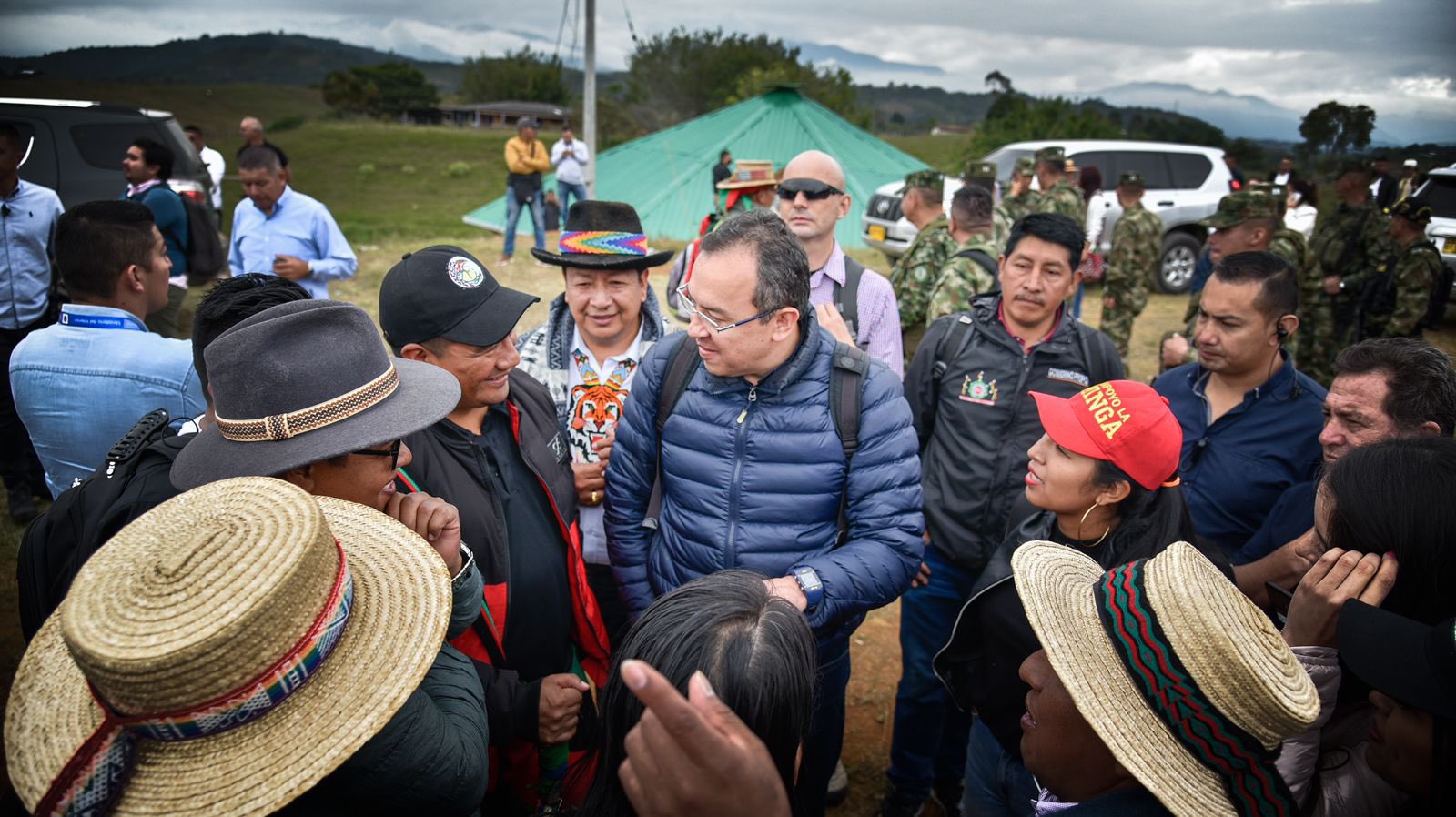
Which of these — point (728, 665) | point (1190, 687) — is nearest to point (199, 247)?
point (728, 665)

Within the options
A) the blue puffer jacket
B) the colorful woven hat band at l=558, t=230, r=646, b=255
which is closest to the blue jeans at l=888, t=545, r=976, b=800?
the blue puffer jacket

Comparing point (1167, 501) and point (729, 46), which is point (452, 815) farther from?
point (729, 46)

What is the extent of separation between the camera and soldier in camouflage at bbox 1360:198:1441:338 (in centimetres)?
607

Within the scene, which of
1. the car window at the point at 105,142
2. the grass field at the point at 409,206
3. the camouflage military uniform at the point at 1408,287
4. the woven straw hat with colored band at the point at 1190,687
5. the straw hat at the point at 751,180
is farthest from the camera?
the car window at the point at 105,142

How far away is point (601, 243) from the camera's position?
307 centimetres

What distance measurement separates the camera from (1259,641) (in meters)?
1.27

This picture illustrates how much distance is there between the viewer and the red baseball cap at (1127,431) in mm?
2023

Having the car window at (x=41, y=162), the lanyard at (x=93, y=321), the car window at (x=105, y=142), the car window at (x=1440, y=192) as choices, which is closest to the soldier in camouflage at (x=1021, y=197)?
the car window at (x=1440, y=192)

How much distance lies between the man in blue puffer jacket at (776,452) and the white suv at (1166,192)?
9.87 metres

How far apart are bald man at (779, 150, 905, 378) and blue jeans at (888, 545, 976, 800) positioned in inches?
43.1

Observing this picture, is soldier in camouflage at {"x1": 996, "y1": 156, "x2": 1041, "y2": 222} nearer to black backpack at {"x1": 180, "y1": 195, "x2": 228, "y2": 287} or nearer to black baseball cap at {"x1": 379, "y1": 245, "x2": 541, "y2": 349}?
black baseball cap at {"x1": 379, "y1": 245, "x2": 541, "y2": 349}

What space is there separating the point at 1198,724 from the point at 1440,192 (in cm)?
947

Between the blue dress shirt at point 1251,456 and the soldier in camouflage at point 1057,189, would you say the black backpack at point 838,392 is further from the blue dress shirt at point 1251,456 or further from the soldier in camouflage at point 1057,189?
the soldier in camouflage at point 1057,189

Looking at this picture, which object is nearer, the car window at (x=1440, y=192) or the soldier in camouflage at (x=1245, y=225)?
the soldier in camouflage at (x=1245, y=225)
